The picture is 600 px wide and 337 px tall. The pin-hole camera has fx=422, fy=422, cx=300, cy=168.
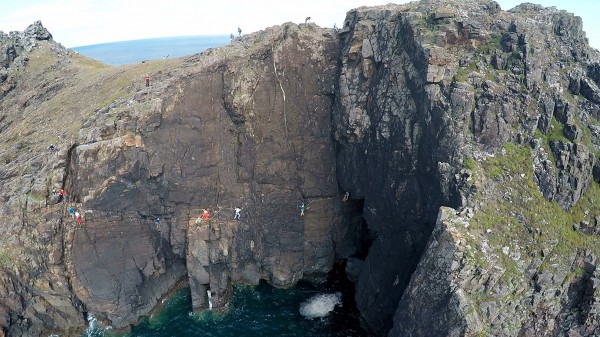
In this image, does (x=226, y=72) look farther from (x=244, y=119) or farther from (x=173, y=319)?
(x=173, y=319)

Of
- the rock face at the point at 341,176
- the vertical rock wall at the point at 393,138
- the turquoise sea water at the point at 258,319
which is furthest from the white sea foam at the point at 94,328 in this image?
the vertical rock wall at the point at 393,138

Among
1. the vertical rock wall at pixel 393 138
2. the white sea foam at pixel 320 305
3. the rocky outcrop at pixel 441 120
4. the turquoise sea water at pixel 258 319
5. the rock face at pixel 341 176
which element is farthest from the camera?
the white sea foam at pixel 320 305

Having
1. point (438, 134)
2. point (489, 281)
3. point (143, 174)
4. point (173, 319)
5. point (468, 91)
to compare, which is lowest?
point (173, 319)

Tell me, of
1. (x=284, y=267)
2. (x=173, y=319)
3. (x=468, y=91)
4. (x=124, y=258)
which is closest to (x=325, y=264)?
(x=284, y=267)

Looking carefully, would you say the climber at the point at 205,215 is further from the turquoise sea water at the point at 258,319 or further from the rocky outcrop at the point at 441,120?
the rocky outcrop at the point at 441,120

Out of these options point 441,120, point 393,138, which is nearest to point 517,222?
point 441,120

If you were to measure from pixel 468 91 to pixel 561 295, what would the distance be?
55.2 feet

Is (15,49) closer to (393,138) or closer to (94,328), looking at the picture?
(94,328)

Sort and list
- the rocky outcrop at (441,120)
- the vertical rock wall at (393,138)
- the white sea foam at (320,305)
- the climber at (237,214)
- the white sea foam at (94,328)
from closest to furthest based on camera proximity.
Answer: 1. the rocky outcrop at (441,120)
2. the vertical rock wall at (393,138)
3. the white sea foam at (94,328)
4. the white sea foam at (320,305)
5. the climber at (237,214)

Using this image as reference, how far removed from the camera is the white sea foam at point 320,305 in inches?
1714

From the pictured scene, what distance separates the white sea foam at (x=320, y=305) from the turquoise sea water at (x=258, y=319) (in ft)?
0.36

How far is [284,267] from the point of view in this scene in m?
48.9

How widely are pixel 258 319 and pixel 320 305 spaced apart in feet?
22.0

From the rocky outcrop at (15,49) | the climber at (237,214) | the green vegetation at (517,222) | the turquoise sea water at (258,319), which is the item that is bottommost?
the turquoise sea water at (258,319)
